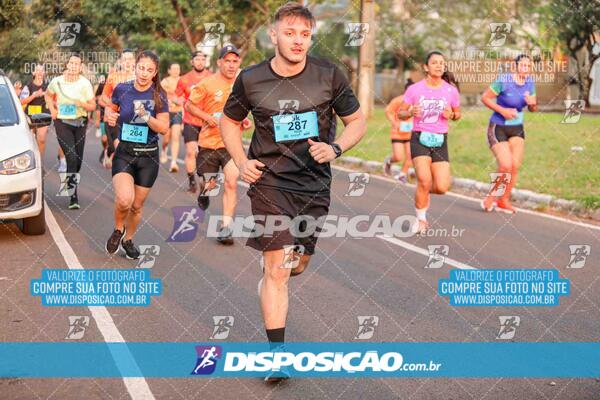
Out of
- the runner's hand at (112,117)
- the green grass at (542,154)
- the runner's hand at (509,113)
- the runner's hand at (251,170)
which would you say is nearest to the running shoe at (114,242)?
the runner's hand at (112,117)

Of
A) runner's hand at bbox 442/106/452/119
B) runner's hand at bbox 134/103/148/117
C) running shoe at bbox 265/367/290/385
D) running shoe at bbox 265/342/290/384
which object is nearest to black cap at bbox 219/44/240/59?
runner's hand at bbox 134/103/148/117

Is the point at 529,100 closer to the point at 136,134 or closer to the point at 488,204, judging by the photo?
the point at 488,204

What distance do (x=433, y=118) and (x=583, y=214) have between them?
10.9 feet

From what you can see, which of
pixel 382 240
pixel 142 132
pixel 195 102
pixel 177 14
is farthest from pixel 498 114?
pixel 177 14

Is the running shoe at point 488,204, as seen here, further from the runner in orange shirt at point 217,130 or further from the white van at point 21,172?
the white van at point 21,172

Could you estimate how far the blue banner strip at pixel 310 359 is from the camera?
5.41 m

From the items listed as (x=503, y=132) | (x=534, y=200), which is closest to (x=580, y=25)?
(x=534, y=200)

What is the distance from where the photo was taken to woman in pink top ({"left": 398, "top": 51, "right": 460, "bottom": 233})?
10219mm

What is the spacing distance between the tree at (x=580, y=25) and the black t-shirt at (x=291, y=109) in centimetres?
2901

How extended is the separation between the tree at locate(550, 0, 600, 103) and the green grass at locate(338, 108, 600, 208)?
341 inches

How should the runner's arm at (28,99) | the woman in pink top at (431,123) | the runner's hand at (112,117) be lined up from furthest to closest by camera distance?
the runner's arm at (28,99) < the woman in pink top at (431,123) < the runner's hand at (112,117)

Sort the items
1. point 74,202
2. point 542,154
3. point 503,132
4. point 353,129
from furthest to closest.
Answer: point 542,154 < point 74,202 < point 503,132 < point 353,129

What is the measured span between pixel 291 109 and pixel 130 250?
4.20 metres

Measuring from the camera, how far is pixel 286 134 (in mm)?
5297
